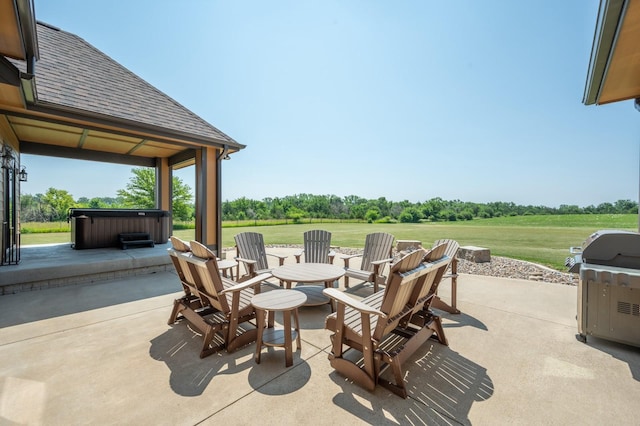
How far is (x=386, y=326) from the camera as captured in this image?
189 centimetres

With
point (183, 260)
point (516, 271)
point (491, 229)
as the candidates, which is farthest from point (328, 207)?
point (183, 260)

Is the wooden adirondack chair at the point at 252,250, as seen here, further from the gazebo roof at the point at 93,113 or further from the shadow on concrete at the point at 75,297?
the gazebo roof at the point at 93,113

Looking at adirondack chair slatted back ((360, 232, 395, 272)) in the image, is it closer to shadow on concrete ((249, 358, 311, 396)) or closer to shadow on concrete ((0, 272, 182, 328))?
shadow on concrete ((249, 358, 311, 396))

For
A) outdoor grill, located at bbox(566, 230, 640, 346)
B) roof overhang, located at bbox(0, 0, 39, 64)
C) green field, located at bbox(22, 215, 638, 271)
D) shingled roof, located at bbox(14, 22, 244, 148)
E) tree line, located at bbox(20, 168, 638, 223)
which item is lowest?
green field, located at bbox(22, 215, 638, 271)

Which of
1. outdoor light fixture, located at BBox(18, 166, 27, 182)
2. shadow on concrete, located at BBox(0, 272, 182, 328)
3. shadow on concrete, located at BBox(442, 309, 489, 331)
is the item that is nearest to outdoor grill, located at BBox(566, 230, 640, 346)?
shadow on concrete, located at BBox(442, 309, 489, 331)

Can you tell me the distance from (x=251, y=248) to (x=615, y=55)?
16.5ft

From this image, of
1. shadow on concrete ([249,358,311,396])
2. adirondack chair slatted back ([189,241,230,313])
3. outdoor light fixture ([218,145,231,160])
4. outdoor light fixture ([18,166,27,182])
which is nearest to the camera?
shadow on concrete ([249,358,311,396])

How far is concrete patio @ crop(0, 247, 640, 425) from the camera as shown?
5.37ft

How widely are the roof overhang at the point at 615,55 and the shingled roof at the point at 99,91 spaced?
6.01 meters

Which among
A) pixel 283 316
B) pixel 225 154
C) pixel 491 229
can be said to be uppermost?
pixel 225 154

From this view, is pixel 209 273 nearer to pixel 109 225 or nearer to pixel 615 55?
pixel 615 55

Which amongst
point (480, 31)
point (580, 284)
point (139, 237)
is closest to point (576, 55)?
point (480, 31)

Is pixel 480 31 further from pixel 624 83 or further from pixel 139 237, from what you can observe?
pixel 139 237

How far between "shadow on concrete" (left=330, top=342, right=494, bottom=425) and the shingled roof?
554 cm
